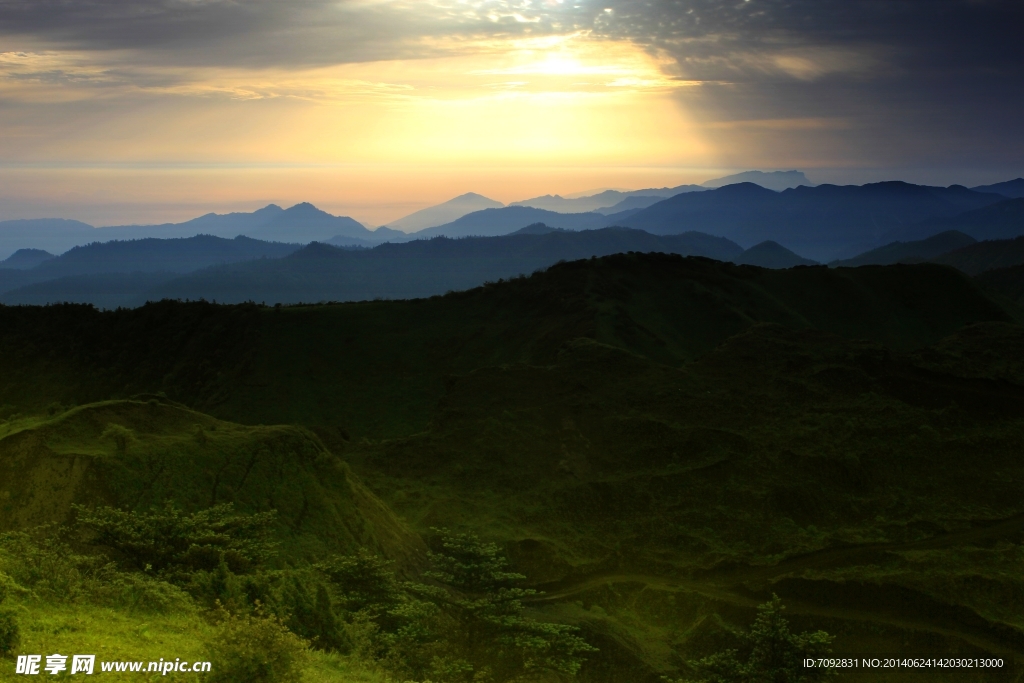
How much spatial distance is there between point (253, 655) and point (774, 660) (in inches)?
506

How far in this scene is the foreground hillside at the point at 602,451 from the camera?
71.7ft

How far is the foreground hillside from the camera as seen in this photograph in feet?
71.7

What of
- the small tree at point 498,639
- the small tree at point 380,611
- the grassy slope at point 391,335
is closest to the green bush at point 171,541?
the small tree at point 380,611

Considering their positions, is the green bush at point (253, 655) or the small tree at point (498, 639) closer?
the green bush at point (253, 655)

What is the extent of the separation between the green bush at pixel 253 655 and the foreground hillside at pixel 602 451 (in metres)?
1.62

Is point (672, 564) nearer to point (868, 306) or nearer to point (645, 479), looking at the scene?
point (645, 479)

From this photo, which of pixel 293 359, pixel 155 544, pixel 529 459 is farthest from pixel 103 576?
pixel 293 359

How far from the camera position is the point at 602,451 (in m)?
36.1

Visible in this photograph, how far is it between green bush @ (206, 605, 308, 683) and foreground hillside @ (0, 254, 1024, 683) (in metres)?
1.62

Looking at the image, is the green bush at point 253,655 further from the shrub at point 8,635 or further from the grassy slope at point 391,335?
the grassy slope at point 391,335

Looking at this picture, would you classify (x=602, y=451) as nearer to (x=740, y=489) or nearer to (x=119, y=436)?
(x=740, y=489)

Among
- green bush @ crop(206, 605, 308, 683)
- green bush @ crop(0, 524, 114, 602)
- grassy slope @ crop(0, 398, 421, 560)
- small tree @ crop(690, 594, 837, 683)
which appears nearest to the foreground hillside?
grassy slope @ crop(0, 398, 421, 560)

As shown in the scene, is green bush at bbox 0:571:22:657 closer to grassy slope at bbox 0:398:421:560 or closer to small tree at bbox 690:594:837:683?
grassy slope at bbox 0:398:421:560

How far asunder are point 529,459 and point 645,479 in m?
5.93
